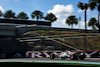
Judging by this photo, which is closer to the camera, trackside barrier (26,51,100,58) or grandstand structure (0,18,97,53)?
trackside barrier (26,51,100,58)

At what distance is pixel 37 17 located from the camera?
74.6 m

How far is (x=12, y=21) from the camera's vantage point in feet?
223

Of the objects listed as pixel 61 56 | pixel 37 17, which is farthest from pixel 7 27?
pixel 37 17

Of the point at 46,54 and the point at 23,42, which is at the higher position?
A: the point at 23,42

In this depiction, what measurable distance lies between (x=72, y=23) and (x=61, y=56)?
60.0 meters

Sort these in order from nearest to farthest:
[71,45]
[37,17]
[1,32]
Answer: [71,45] < [1,32] < [37,17]

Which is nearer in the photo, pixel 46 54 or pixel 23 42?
pixel 46 54

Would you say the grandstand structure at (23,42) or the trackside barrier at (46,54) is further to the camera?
the grandstand structure at (23,42)

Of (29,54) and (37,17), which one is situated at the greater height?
(37,17)

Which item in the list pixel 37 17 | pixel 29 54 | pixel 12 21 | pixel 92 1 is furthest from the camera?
pixel 37 17

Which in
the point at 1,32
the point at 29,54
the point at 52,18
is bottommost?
the point at 29,54

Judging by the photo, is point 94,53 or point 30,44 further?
point 30,44

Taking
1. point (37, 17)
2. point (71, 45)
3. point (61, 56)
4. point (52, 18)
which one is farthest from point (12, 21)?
point (61, 56)

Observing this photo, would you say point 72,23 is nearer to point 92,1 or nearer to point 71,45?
point 92,1
